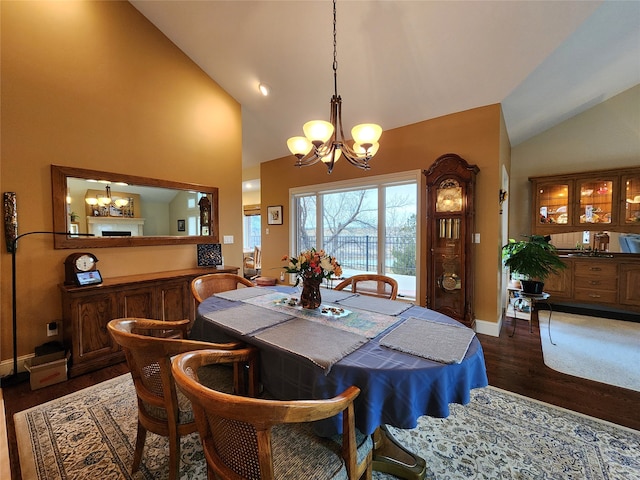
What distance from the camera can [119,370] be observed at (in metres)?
2.51

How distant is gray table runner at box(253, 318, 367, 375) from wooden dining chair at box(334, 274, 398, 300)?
970mm

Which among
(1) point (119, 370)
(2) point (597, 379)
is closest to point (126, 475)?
(1) point (119, 370)

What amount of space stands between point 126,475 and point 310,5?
149 inches

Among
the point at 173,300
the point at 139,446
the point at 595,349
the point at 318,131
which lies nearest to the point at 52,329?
the point at 173,300

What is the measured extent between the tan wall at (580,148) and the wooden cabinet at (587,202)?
190 millimetres

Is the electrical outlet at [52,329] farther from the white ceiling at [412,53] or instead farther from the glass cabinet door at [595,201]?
the glass cabinet door at [595,201]

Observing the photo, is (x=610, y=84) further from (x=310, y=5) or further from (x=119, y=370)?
(x=119, y=370)

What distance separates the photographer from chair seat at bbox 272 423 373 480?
0.91m

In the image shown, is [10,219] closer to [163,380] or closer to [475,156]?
[163,380]

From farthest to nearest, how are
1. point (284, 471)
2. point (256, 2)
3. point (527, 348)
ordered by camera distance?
1. point (527, 348)
2. point (256, 2)
3. point (284, 471)

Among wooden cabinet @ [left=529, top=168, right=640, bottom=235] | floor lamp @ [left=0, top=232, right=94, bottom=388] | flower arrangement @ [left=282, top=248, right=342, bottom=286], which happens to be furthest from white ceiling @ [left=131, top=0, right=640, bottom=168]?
floor lamp @ [left=0, top=232, right=94, bottom=388]

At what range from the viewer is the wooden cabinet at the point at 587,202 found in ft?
13.5

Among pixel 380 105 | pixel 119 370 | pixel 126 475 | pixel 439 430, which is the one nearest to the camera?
pixel 126 475

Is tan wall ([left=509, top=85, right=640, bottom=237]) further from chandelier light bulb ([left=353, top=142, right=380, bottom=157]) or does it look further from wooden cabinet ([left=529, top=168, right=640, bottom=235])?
chandelier light bulb ([left=353, top=142, right=380, bottom=157])
